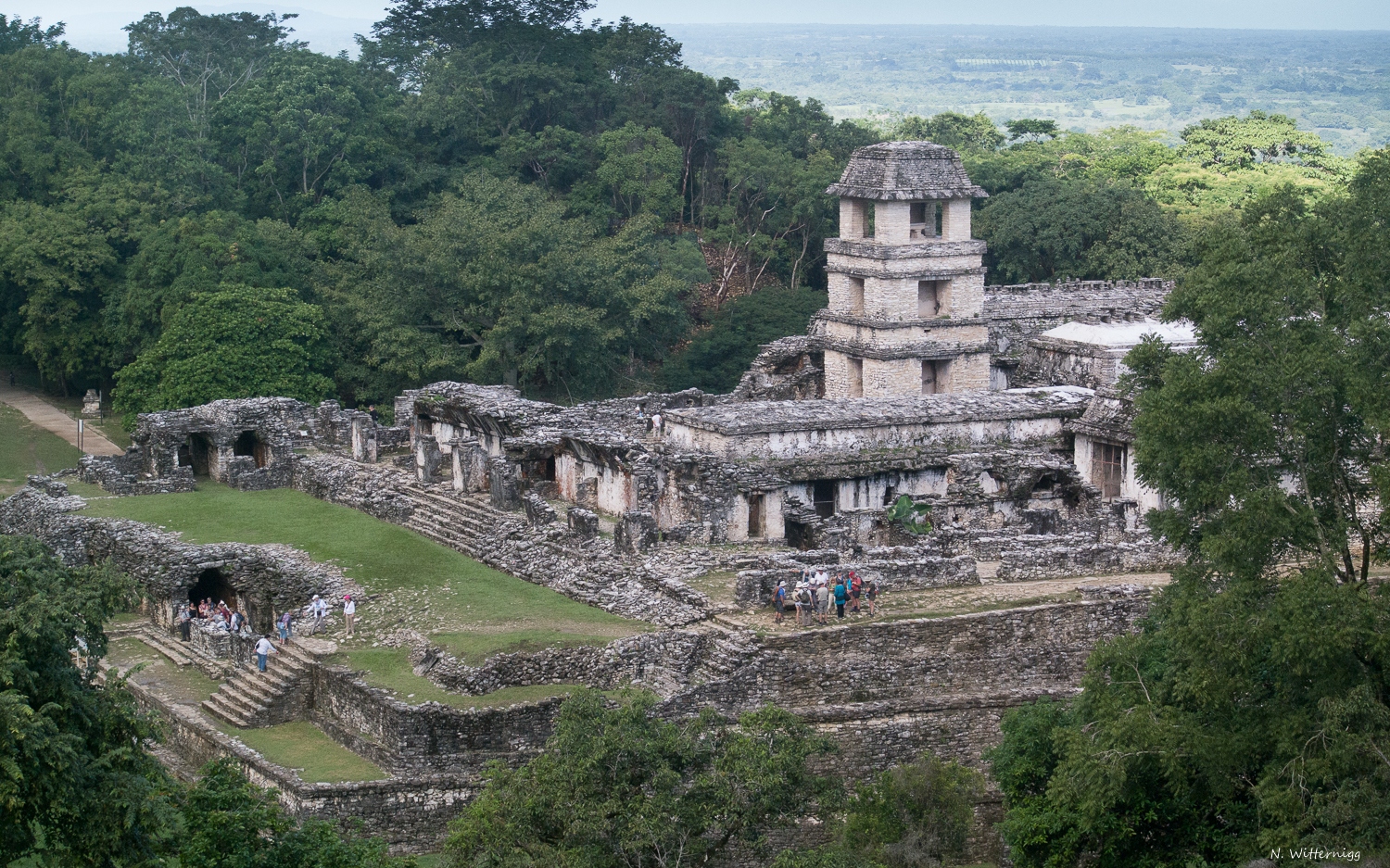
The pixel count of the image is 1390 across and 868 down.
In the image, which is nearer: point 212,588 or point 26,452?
point 212,588

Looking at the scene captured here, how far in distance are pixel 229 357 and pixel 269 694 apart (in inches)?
836

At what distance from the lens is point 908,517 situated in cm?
4100

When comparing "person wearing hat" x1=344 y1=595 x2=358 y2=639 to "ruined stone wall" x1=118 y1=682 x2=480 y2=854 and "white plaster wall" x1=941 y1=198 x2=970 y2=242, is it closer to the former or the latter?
"ruined stone wall" x1=118 y1=682 x2=480 y2=854

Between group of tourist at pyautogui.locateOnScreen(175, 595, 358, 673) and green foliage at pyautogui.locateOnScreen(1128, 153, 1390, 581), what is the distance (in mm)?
15049

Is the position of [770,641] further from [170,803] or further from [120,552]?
[120,552]

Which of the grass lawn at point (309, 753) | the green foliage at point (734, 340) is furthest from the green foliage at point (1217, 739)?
the green foliage at point (734, 340)

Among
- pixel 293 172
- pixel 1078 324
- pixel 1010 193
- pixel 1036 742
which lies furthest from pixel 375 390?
pixel 1036 742

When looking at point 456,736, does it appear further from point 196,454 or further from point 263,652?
point 196,454

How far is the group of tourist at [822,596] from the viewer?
34.8 m

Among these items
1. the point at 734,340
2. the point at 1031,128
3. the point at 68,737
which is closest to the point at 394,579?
the point at 68,737

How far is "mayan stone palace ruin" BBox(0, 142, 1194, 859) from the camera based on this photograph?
3384cm

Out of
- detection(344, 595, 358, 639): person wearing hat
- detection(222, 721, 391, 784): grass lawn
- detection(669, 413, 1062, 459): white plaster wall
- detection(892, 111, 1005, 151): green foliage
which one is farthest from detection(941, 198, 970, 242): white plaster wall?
detection(892, 111, 1005, 151): green foliage

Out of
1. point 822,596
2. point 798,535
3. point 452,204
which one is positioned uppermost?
point 452,204

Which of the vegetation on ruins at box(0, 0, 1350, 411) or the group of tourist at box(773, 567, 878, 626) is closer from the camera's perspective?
the group of tourist at box(773, 567, 878, 626)
